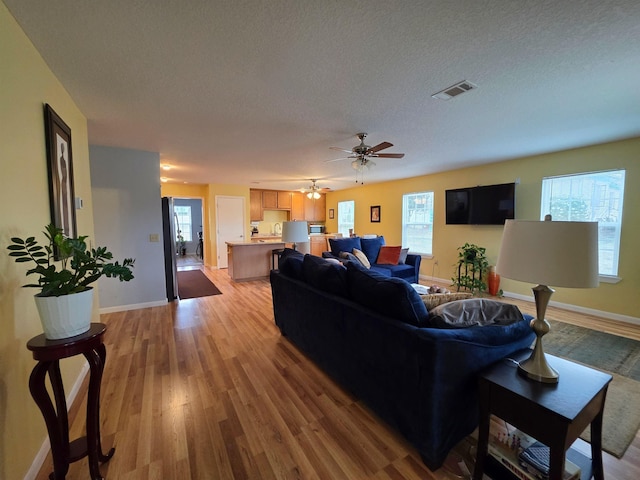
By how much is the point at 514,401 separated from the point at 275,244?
5345 mm

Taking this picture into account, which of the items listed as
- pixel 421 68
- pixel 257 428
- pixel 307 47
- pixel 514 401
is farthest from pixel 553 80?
pixel 257 428

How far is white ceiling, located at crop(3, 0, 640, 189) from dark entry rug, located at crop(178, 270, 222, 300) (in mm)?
2696

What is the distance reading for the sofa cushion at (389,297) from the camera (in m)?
1.54

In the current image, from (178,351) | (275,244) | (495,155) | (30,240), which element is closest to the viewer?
(30,240)

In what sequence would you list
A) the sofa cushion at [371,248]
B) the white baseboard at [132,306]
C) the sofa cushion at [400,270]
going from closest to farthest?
the white baseboard at [132,306], the sofa cushion at [400,270], the sofa cushion at [371,248]

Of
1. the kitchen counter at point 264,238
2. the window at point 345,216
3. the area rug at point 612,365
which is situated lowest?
the area rug at point 612,365

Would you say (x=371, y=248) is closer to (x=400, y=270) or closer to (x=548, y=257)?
(x=400, y=270)

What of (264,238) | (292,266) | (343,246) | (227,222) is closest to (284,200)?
(264,238)

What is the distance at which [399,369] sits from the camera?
1.52 meters

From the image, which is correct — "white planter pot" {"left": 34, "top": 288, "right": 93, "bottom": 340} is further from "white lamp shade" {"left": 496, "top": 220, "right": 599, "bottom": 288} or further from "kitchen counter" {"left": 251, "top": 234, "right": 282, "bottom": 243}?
"kitchen counter" {"left": 251, "top": 234, "right": 282, "bottom": 243}

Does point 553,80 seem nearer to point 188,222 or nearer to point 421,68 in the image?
point 421,68

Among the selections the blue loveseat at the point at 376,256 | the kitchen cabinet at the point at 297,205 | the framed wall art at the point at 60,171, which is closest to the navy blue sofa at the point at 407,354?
the framed wall art at the point at 60,171

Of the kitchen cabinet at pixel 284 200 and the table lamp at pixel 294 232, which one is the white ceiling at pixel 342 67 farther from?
the kitchen cabinet at pixel 284 200

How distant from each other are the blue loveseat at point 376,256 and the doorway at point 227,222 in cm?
340
